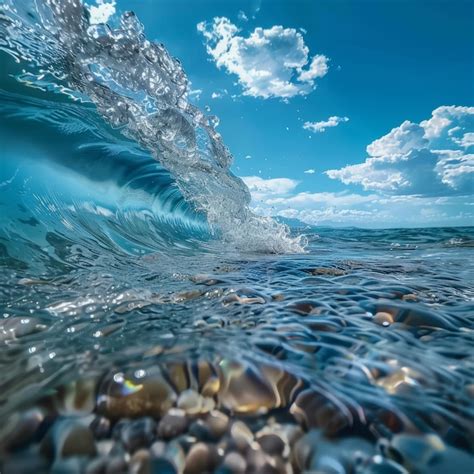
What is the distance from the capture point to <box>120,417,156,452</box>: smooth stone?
0.64 m

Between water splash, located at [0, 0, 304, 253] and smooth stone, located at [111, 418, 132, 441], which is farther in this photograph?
water splash, located at [0, 0, 304, 253]

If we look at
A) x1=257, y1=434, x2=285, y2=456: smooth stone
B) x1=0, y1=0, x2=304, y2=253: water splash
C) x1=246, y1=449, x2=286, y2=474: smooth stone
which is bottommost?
x1=246, y1=449, x2=286, y2=474: smooth stone

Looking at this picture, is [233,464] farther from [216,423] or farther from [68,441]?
[68,441]

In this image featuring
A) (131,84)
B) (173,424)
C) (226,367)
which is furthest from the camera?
(131,84)

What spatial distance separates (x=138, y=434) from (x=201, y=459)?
18 cm

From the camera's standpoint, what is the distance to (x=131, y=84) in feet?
19.6

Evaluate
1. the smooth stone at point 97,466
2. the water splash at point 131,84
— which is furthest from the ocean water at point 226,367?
the water splash at point 131,84

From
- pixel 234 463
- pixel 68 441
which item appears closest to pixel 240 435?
pixel 234 463

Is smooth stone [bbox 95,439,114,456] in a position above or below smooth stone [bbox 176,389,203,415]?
below

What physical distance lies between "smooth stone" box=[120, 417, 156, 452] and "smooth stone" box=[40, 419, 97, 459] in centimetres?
7

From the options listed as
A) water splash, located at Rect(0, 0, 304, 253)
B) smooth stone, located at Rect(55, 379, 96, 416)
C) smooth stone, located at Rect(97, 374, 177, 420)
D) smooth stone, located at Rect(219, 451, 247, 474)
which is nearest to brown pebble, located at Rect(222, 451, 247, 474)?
smooth stone, located at Rect(219, 451, 247, 474)

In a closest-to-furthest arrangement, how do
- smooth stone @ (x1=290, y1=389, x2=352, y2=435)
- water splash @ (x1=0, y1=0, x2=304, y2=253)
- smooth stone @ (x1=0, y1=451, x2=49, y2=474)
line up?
smooth stone @ (x1=0, y1=451, x2=49, y2=474) → smooth stone @ (x1=290, y1=389, x2=352, y2=435) → water splash @ (x1=0, y1=0, x2=304, y2=253)

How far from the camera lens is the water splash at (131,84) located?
14.9 feet

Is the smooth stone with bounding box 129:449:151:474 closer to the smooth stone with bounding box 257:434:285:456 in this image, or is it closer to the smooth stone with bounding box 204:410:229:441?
the smooth stone with bounding box 204:410:229:441
